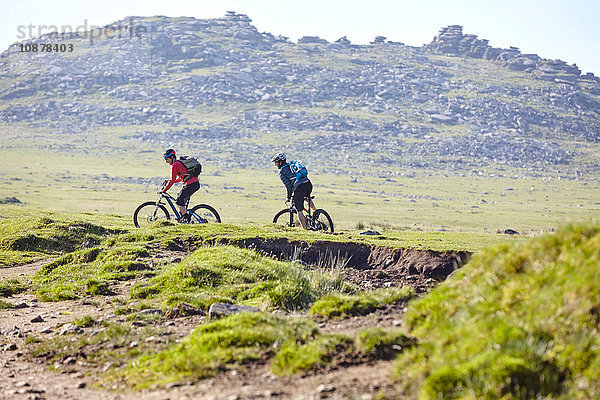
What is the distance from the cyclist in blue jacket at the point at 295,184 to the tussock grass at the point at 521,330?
15501mm

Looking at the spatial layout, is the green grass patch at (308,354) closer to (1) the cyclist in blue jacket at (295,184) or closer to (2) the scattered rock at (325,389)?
(2) the scattered rock at (325,389)

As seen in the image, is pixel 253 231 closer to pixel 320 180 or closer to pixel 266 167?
pixel 320 180

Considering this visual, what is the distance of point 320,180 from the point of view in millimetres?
164125

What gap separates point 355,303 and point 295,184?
1327 centimetres

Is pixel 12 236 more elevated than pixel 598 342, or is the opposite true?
pixel 598 342

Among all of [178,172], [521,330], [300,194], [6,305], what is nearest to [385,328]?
[521,330]

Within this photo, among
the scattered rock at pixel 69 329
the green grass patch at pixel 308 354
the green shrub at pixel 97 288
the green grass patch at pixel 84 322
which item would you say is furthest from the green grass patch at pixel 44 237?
the green grass patch at pixel 308 354

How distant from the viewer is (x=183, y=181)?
23.3 m

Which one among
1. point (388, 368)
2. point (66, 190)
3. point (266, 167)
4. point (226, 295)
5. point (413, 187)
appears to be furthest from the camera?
point (266, 167)

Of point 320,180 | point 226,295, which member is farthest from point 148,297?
point 320,180

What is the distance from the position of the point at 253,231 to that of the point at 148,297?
310 inches

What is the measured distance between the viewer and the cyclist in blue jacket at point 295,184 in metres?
23.1

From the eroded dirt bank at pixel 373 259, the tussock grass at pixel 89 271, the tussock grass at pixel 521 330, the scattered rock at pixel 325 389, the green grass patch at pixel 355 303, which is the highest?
the tussock grass at pixel 521 330

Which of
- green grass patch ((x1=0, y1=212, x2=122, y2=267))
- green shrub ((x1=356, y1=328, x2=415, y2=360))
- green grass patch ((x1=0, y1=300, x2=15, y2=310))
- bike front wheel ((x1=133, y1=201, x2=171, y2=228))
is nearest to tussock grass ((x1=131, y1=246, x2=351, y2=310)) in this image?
green grass patch ((x1=0, y1=300, x2=15, y2=310))
